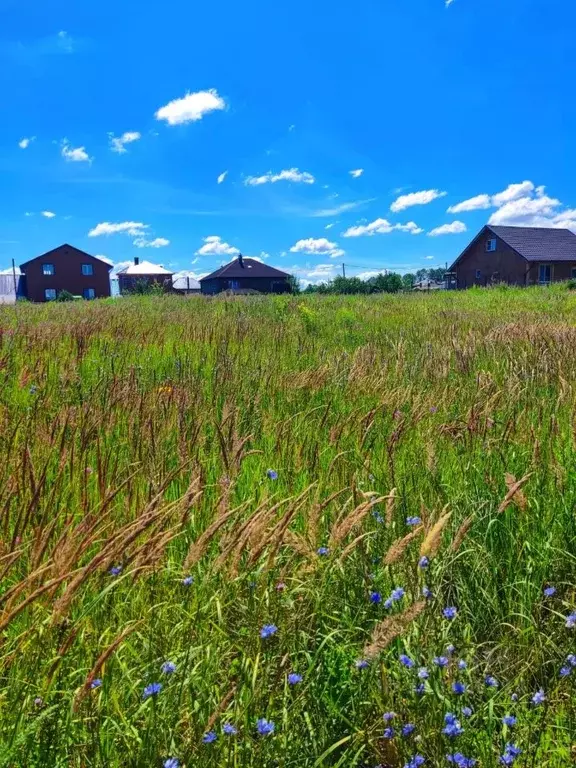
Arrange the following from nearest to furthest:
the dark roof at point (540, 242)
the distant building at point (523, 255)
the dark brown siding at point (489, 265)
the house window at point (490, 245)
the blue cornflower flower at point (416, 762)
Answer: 1. the blue cornflower flower at point (416, 762)
2. the distant building at point (523, 255)
3. the dark roof at point (540, 242)
4. the dark brown siding at point (489, 265)
5. the house window at point (490, 245)

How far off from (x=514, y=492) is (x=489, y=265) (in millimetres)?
57450

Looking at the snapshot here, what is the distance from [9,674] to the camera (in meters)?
1.31

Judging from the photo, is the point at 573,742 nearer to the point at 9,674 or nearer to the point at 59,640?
the point at 59,640

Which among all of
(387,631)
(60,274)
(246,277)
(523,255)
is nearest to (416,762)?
(387,631)

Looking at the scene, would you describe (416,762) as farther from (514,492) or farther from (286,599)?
(514,492)

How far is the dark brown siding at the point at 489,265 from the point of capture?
50250 mm

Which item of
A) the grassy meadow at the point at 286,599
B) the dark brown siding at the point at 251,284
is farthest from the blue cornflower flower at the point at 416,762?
the dark brown siding at the point at 251,284

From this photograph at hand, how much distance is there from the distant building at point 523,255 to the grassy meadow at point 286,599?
169ft

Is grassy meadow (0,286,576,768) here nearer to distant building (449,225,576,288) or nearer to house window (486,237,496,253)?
distant building (449,225,576,288)

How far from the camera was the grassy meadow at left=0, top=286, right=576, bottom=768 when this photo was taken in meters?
1.16

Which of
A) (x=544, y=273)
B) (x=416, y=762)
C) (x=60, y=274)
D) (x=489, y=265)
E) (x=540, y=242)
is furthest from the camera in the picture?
(x=60, y=274)

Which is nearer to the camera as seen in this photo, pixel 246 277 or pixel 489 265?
pixel 489 265

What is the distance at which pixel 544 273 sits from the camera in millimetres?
50031

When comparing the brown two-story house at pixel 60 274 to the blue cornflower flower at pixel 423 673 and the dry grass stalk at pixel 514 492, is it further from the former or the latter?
the blue cornflower flower at pixel 423 673
